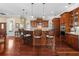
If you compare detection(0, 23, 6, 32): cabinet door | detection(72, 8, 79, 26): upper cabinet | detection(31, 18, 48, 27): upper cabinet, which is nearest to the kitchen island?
detection(72, 8, 79, 26): upper cabinet

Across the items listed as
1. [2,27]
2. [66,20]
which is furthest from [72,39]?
[2,27]

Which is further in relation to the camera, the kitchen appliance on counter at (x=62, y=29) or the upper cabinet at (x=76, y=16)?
the kitchen appliance on counter at (x=62, y=29)

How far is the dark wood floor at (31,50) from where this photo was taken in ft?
9.10

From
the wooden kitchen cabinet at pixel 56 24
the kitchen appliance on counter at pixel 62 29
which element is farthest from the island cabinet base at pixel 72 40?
the wooden kitchen cabinet at pixel 56 24

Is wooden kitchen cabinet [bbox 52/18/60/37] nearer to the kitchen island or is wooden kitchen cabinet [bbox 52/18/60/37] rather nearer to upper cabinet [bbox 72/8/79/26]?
the kitchen island

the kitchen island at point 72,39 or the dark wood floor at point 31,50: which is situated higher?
the kitchen island at point 72,39

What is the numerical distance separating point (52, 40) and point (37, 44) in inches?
15.0

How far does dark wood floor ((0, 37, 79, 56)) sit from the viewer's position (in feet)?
9.10

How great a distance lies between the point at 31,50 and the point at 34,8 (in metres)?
1.02

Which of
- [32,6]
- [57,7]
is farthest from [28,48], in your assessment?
[57,7]

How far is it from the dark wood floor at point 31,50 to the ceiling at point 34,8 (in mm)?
677

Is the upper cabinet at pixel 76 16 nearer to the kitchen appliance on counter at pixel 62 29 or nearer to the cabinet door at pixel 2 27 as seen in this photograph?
the kitchen appliance on counter at pixel 62 29

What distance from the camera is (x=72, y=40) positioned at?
278cm

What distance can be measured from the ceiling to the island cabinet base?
0.65 m
